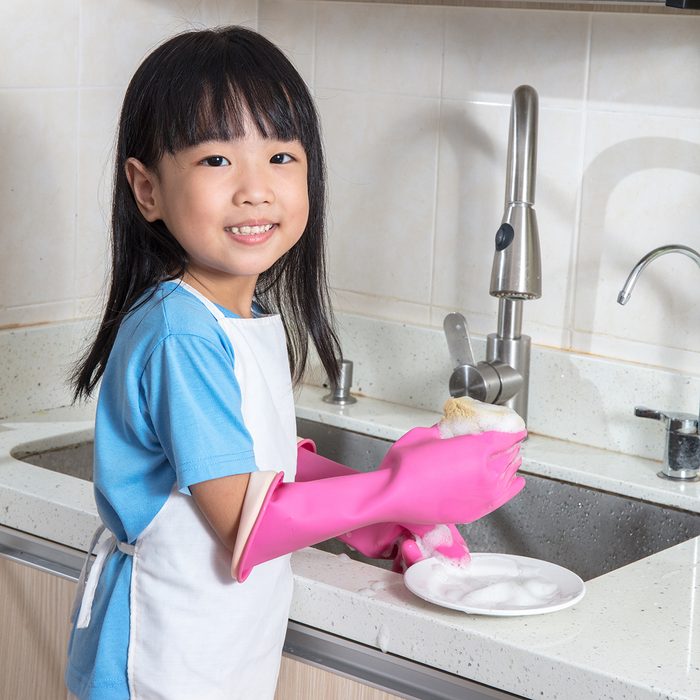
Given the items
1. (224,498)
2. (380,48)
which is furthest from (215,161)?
(380,48)

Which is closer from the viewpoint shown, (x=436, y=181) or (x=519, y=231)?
(x=519, y=231)

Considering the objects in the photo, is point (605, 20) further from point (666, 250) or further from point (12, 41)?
point (12, 41)

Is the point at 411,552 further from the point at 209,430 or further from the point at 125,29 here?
the point at 125,29

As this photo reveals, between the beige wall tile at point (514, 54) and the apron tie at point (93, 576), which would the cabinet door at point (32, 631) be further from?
the beige wall tile at point (514, 54)

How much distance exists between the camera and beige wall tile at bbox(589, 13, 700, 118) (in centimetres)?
137

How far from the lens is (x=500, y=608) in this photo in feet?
3.19

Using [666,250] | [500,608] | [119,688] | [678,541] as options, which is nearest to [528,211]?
[666,250]

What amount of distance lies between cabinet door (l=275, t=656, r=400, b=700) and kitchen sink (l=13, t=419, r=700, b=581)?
1.27 ft

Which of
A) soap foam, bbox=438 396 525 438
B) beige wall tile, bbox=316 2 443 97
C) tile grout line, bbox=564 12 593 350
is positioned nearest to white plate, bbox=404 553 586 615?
soap foam, bbox=438 396 525 438

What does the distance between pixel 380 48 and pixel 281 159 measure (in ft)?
2.40

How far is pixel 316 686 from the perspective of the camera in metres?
1.05

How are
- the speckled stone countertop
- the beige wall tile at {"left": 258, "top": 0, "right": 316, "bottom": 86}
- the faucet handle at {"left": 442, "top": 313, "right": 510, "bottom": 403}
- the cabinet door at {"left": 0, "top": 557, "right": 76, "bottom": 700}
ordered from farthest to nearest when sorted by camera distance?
the beige wall tile at {"left": 258, "top": 0, "right": 316, "bottom": 86}
the faucet handle at {"left": 442, "top": 313, "right": 510, "bottom": 403}
the cabinet door at {"left": 0, "top": 557, "right": 76, "bottom": 700}
the speckled stone countertop

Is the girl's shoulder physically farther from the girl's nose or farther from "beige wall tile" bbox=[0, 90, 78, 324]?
"beige wall tile" bbox=[0, 90, 78, 324]

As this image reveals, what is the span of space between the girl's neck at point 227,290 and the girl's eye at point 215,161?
0.37ft
